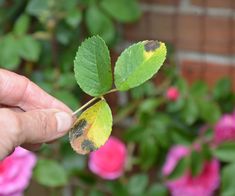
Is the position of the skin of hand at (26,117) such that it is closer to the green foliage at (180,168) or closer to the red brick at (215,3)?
the green foliage at (180,168)

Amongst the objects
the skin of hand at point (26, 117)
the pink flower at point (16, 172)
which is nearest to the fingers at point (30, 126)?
the skin of hand at point (26, 117)

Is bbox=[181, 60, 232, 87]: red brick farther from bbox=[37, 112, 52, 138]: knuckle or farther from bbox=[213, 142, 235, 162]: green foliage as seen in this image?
bbox=[37, 112, 52, 138]: knuckle

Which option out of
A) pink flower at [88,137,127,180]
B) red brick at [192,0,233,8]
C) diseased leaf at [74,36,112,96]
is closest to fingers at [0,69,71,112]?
diseased leaf at [74,36,112,96]

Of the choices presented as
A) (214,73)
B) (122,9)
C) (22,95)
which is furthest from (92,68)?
(214,73)

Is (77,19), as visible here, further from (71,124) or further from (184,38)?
(71,124)

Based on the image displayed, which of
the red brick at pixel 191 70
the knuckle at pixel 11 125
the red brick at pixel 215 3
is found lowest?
the red brick at pixel 191 70

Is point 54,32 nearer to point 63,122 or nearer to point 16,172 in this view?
point 16,172
